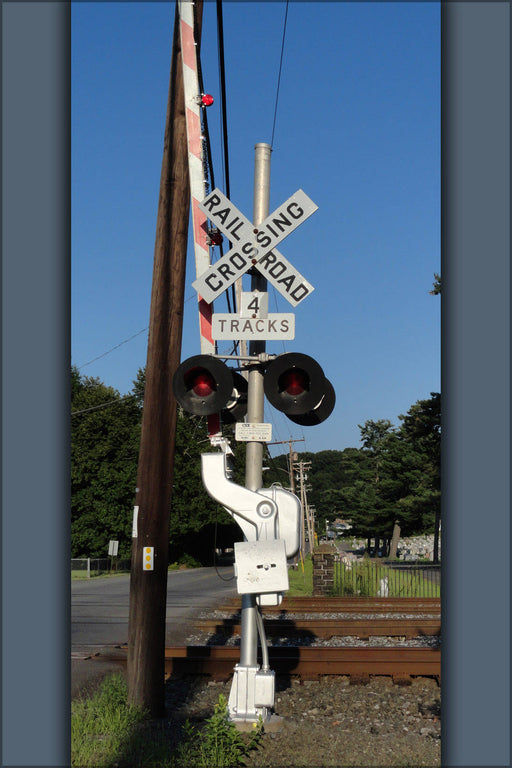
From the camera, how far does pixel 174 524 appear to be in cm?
5144

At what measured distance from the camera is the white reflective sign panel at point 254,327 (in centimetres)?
564

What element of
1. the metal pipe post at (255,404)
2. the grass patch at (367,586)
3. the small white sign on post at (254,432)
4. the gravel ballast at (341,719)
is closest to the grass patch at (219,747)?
the gravel ballast at (341,719)

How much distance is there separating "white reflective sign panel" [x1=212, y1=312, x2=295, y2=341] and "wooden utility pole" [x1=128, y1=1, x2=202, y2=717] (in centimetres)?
168

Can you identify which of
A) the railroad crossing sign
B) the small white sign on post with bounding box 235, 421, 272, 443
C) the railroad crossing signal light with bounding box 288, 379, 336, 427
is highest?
the railroad crossing sign

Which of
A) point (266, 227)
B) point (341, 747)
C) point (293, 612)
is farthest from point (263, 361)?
point (293, 612)

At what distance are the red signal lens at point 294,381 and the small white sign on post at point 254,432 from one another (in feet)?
1.41

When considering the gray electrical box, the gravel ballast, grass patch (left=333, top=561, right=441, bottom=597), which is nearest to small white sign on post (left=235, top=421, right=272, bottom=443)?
the gray electrical box

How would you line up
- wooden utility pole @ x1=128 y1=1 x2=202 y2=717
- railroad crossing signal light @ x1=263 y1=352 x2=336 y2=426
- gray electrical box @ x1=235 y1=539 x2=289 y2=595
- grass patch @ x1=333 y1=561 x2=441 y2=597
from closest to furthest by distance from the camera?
gray electrical box @ x1=235 y1=539 x2=289 y2=595
railroad crossing signal light @ x1=263 y1=352 x2=336 y2=426
wooden utility pole @ x1=128 y1=1 x2=202 y2=717
grass patch @ x1=333 y1=561 x2=441 y2=597

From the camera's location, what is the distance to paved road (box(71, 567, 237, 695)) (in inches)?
359

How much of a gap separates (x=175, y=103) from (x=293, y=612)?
1118cm

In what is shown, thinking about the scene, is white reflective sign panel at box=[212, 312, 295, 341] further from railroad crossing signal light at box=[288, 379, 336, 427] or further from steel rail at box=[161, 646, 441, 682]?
steel rail at box=[161, 646, 441, 682]

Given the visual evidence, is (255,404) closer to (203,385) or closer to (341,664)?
(203,385)

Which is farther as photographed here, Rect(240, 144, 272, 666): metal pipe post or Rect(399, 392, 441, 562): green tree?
Rect(399, 392, 441, 562): green tree
